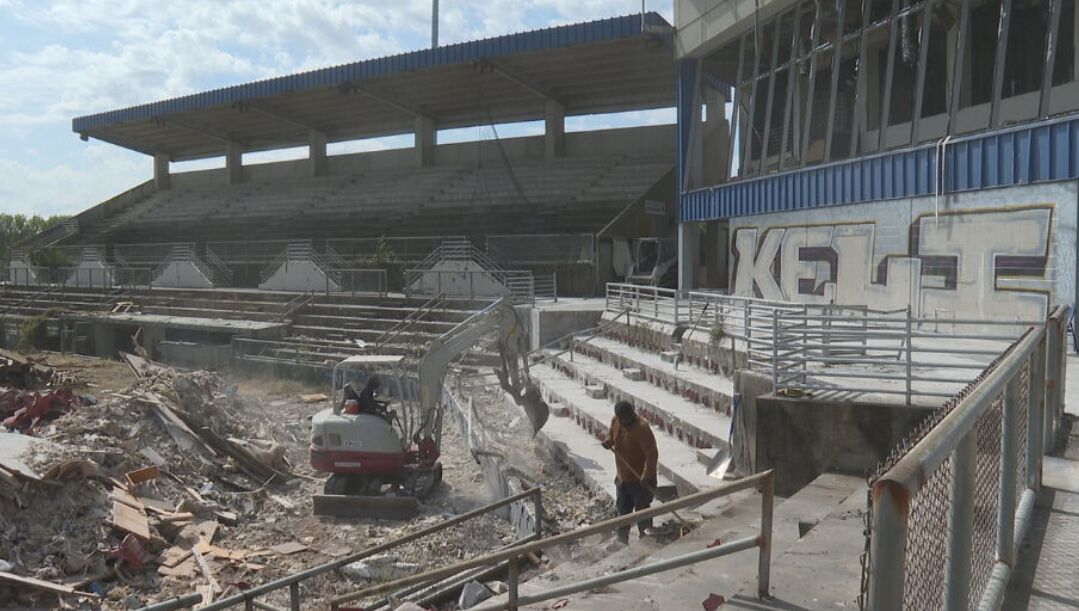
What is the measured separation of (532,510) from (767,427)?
3533mm

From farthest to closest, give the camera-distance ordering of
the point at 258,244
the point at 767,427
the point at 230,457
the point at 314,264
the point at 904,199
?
the point at 258,244 → the point at 314,264 → the point at 904,199 → the point at 230,457 → the point at 767,427

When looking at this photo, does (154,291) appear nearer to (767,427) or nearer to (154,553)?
(154,553)

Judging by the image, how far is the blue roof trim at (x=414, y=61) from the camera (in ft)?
115

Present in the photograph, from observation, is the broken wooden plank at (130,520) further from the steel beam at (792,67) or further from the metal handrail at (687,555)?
the steel beam at (792,67)

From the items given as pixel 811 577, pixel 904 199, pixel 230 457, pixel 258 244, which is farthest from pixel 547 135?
pixel 811 577

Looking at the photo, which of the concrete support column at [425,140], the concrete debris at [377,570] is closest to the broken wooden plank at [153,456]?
the concrete debris at [377,570]

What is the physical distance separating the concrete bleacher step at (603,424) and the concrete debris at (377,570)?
3.53 meters

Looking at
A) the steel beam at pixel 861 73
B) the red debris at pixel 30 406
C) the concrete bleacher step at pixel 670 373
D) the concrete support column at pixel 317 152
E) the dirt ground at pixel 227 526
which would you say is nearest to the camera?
the dirt ground at pixel 227 526

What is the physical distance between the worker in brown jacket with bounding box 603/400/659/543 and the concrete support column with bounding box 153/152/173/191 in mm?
62158

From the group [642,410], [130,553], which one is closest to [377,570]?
[130,553]

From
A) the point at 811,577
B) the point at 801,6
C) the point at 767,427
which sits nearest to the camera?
the point at 811,577

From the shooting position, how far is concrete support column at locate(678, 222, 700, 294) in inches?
1104

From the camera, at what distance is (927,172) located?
16344 mm

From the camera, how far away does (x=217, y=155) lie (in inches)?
2397
